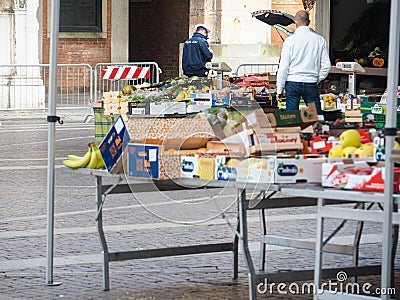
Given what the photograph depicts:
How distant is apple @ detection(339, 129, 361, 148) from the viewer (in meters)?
6.93

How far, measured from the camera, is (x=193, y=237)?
961 cm

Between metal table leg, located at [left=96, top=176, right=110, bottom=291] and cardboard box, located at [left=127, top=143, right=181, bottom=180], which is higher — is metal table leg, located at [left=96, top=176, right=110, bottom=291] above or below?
below

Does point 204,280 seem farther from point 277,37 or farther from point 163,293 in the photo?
point 277,37

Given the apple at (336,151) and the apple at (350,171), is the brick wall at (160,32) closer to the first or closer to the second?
the apple at (336,151)

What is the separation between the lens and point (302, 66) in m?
14.1

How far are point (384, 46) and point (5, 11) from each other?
9.98 meters

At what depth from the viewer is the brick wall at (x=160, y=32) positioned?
107 feet

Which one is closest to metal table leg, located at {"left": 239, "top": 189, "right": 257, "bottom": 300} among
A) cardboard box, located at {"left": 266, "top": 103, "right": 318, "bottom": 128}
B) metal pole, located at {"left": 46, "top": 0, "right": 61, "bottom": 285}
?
cardboard box, located at {"left": 266, "top": 103, "right": 318, "bottom": 128}

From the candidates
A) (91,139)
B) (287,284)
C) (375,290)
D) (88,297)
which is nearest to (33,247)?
(88,297)

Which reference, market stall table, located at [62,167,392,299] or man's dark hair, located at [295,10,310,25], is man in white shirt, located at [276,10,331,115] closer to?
man's dark hair, located at [295,10,310,25]

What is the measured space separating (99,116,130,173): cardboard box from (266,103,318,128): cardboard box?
3.31 feet

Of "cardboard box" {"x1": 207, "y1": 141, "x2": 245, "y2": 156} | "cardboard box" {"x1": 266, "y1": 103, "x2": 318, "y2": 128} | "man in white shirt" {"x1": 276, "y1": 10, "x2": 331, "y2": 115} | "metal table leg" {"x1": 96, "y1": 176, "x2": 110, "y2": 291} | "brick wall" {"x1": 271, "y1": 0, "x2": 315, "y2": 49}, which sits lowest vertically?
"metal table leg" {"x1": 96, "y1": 176, "x2": 110, "y2": 291}

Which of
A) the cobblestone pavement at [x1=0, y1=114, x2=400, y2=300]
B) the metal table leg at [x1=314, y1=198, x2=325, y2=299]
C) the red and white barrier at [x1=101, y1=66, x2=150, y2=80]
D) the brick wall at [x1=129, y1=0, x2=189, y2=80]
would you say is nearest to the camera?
the metal table leg at [x1=314, y1=198, x2=325, y2=299]

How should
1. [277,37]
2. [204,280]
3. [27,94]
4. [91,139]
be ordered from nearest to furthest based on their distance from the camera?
1. [204,280]
2. [91,139]
3. [27,94]
4. [277,37]
